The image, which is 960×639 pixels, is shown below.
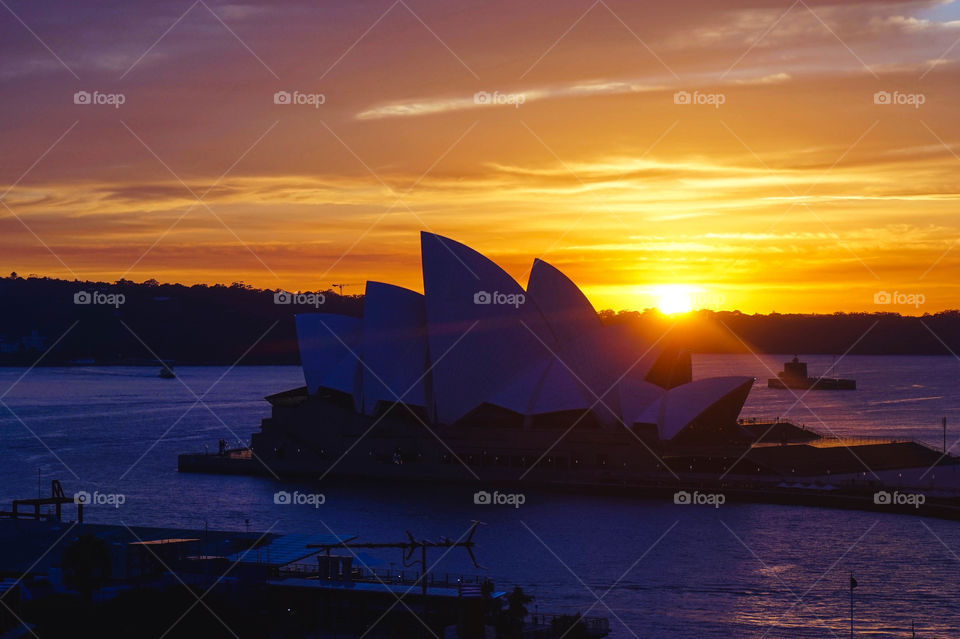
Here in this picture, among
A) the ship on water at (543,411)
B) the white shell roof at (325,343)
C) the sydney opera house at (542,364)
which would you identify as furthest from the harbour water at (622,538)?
the white shell roof at (325,343)

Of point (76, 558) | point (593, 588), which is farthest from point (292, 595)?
point (593, 588)

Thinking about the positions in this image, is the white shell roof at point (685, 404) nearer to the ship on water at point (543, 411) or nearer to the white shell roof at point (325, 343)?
the ship on water at point (543, 411)

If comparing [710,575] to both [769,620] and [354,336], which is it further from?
[354,336]

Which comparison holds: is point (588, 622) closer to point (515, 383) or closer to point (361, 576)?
point (361, 576)

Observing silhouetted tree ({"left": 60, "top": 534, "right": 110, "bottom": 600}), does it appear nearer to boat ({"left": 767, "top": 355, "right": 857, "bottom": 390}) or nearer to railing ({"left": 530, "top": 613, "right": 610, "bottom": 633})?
railing ({"left": 530, "top": 613, "right": 610, "bottom": 633})

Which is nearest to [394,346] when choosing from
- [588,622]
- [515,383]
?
[515,383]

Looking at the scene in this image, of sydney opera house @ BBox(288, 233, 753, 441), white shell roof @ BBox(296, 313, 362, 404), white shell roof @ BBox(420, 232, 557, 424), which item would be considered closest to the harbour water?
sydney opera house @ BBox(288, 233, 753, 441)

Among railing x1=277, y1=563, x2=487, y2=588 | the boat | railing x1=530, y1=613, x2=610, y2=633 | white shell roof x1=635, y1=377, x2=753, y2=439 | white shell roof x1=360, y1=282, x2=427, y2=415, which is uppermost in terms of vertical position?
the boat
